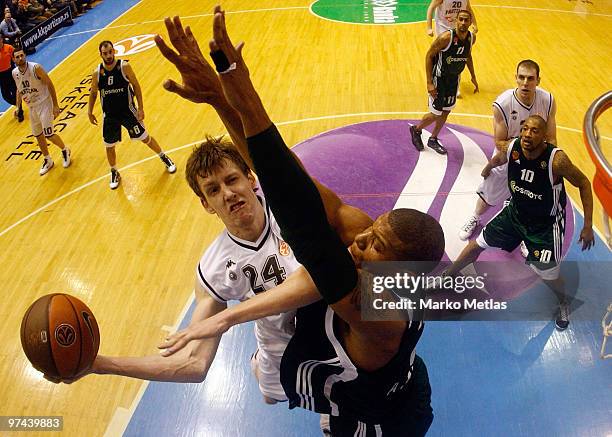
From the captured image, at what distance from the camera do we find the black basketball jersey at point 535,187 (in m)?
4.15

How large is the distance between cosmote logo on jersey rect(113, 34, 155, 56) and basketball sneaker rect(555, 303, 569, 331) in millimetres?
10160

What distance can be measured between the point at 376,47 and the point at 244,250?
→ 9029mm

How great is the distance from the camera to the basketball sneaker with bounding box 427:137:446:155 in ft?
23.3

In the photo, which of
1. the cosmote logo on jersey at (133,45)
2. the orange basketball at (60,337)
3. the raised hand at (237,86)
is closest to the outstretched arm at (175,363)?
the orange basketball at (60,337)

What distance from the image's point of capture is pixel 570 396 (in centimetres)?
408

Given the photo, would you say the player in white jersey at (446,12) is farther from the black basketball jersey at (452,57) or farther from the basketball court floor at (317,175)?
the black basketball jersey at (452,57)

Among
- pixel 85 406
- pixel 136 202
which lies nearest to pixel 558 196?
pixel 85 406

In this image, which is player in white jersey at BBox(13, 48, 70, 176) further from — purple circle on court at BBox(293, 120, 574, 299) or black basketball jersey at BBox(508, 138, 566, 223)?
black basketball jersey at BBox(508, 138, 566, 223)

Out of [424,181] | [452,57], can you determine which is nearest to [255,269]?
[424,181]

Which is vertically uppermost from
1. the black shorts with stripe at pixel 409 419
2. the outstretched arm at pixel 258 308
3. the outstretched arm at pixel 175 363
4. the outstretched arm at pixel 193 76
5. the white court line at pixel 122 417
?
the outstretched arm at pixel 193 76

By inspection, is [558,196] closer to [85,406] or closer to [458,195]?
[458,195]

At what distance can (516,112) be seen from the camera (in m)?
5.27

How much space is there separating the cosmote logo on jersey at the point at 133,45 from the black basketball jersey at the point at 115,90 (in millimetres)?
5060

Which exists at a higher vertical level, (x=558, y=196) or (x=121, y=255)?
(x=558, y=196)
